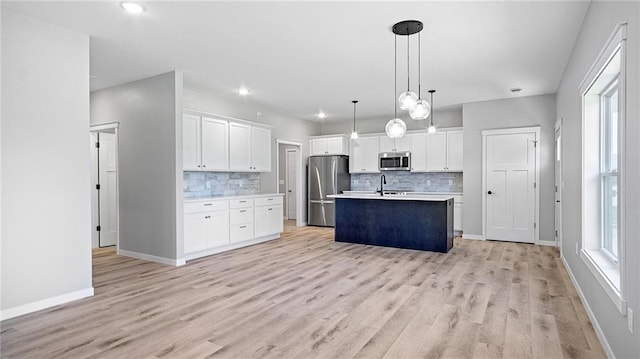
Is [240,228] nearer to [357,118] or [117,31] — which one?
[117,31]

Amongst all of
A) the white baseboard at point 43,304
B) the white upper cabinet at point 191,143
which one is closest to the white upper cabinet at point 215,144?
the white upper cabinet at point 191,143

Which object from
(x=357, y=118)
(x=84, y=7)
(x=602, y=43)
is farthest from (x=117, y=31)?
(x=357, y=118)

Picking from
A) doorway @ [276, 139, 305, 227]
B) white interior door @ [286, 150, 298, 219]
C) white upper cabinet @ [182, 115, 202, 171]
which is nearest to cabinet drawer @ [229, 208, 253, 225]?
white upper cabinet @ [182, 115, 202, 171]

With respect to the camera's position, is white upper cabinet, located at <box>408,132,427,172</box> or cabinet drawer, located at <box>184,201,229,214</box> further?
white upper cabinet, located at <box>408,132,427,172</box>

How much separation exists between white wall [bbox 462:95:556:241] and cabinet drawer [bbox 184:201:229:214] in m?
4.43

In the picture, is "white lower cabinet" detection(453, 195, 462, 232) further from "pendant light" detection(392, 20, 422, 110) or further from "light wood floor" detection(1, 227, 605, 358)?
"pendant light" detection(392, 20, 422, 110)

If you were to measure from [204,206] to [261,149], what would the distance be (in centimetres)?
192

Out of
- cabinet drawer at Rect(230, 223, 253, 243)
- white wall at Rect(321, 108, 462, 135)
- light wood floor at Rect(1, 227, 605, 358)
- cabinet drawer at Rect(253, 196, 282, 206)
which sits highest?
white wall at Rect(321, 108, 462, 135)

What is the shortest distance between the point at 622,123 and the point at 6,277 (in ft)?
15.0

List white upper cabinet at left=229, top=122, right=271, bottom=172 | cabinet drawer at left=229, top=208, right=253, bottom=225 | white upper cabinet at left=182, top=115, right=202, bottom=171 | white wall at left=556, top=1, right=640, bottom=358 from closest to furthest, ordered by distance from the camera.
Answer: white wall at left=556, top=1, right=640, bottom=358, white upper cabinet at left=182, top=115, right=202, bottom=171, cabinet drawer at left=229, top=208, right=253, bottom=225, white upper cabinet at left=229, top=122, right=271, bottom=172

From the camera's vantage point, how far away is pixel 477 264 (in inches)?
184

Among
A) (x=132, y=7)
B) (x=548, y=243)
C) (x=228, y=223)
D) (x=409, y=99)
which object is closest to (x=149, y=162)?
(x=228, y=223)

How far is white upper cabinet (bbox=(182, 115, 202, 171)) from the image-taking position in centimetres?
520

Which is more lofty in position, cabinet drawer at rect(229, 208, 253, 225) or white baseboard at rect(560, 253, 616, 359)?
cabinet drawer at rect(229, 208, 253, 225)
